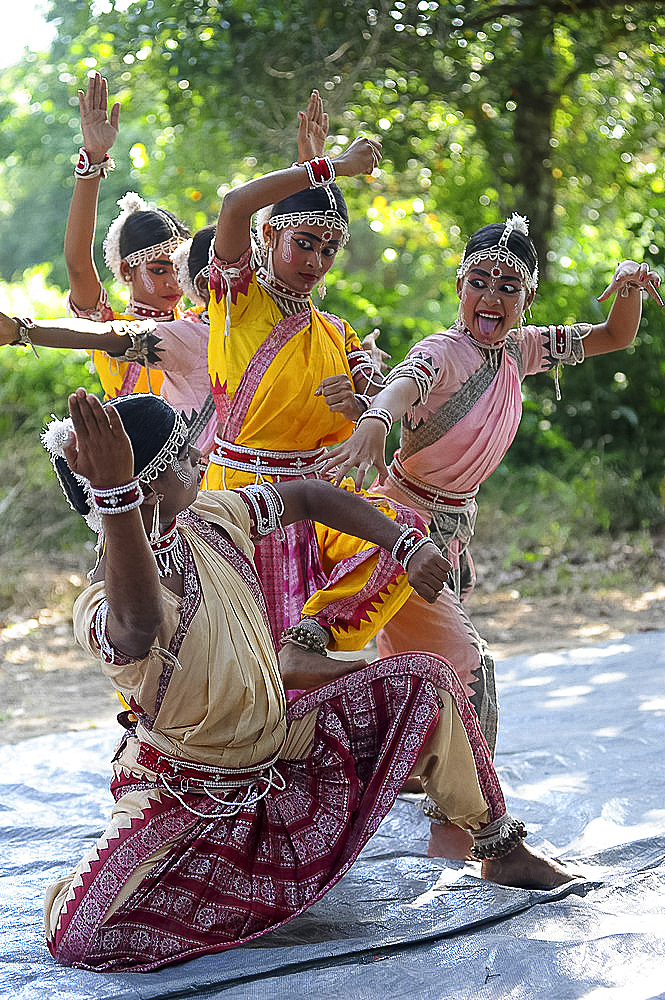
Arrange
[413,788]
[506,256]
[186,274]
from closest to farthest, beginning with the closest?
1. [506,256]
2. [413,788]
3. [186,274]

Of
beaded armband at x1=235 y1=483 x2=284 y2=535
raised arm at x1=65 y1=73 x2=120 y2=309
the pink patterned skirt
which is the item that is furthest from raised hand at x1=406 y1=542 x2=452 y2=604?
raised arm at x1=65 y1=73 x2=120 y2=309

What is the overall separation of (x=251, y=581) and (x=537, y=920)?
99 cm

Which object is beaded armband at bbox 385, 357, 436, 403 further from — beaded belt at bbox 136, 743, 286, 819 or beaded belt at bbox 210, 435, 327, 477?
beaded belt at bbox 136, 743, 286, 819

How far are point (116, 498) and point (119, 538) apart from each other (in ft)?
0.26

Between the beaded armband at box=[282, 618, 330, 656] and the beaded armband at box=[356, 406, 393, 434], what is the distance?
0.54m

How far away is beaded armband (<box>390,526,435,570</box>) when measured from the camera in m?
2.82

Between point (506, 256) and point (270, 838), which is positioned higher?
point (506, 256)

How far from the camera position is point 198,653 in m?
2.46

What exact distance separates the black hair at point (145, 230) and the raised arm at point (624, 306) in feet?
4.95

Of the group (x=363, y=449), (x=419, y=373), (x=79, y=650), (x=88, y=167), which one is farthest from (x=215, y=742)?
(x=79, y=650)

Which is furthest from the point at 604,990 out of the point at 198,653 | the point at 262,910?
the point at 198,653

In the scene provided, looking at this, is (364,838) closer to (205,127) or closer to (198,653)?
(198,653)

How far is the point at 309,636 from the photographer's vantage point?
3.04 meters

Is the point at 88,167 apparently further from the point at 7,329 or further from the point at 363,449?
the point at 363,449
